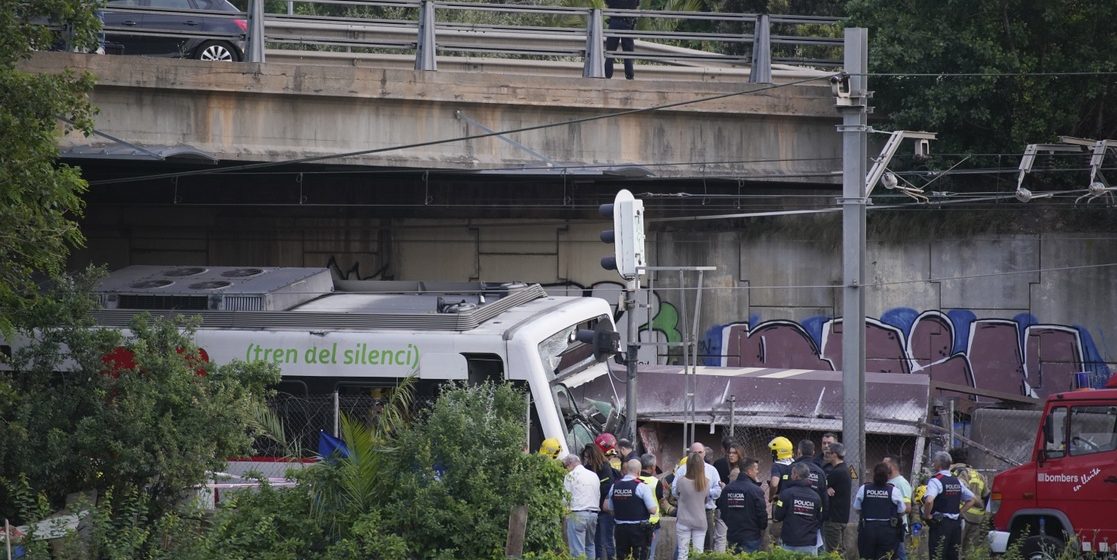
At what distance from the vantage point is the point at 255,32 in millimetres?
18297

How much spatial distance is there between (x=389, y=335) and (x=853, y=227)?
19.4 feet

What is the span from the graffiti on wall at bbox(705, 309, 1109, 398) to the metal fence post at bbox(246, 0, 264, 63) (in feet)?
30.2

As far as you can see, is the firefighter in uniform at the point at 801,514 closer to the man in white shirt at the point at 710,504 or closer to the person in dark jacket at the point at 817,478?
the person in dark jacket at the point at 817,478

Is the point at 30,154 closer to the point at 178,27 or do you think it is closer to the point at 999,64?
the point at 178,27

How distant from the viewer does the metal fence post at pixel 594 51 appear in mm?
18969

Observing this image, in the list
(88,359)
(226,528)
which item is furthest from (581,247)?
(226,528)

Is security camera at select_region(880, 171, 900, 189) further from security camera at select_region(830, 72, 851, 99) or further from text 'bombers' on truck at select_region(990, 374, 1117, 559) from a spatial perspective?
text 'bombers' on truck at select_region(990, 374, 1117, 559)

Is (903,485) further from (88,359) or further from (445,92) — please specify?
(445,92)

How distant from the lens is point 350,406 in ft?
43.0

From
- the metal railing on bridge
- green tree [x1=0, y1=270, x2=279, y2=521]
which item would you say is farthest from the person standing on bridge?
green tree [x1=0, y1=270, x2=279, y2=521]

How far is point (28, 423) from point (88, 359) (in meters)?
0.81

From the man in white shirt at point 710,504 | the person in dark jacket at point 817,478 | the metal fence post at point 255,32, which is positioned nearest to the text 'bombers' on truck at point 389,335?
the man in white shirt at point 710,504

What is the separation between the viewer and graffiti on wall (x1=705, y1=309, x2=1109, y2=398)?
2012 cm

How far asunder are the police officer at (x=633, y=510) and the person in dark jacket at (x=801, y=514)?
125cm
